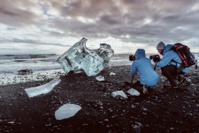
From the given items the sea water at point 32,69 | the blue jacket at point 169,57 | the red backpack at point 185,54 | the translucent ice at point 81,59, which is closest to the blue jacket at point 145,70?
the blue jacket at point 169,57

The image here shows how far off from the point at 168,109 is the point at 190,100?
4.55ft

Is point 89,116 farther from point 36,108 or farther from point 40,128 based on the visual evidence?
point 36,108

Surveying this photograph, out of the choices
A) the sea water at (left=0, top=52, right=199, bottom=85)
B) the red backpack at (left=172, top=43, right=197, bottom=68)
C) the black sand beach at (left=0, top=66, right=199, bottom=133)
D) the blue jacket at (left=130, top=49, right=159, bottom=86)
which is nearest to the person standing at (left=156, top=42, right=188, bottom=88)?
the red backpack at (left=172, top=43, right=197, bottom=68)

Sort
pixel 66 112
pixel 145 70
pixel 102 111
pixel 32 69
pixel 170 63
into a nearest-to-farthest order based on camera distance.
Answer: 1. pixel 66 112
2. pixel 102 111
3. pixel 145 70
4. pixel 170 63
5. pixel 32 69

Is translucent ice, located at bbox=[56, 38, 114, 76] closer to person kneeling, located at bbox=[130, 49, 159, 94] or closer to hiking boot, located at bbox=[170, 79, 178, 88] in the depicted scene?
person kneeling, located at bbox=[130, 49, 159, 94]

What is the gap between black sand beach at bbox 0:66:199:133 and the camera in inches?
165

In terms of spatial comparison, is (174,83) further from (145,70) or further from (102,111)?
(102,111)

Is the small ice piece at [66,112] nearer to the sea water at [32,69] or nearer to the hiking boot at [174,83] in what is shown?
the hiking boot at [174,83]

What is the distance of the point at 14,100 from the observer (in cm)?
A: 605

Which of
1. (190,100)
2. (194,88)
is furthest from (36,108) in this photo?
(194,88)

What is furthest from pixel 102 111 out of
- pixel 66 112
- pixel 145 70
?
pixel 145 70

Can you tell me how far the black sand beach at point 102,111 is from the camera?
419 cm

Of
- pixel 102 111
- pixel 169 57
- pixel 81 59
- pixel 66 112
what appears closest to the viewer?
pixel 66 112

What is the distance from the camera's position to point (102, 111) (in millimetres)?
5164
